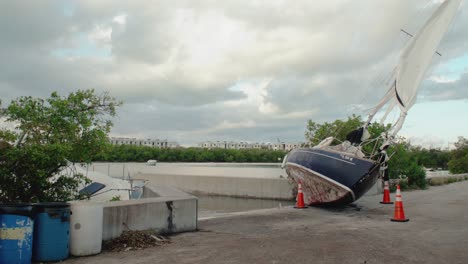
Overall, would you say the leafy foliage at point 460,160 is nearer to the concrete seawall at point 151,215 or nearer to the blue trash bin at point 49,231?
the concrete seawall at point 151,215

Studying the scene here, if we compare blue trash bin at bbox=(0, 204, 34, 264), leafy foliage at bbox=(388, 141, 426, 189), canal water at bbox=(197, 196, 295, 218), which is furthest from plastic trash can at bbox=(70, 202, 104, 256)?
leafy foliage at bbox=(388, 141, 426, 189)

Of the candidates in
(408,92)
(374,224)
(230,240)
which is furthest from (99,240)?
(408,92)

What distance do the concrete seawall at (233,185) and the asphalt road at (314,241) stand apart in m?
16.7

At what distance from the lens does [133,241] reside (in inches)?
311

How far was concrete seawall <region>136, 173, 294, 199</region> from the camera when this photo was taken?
105ft

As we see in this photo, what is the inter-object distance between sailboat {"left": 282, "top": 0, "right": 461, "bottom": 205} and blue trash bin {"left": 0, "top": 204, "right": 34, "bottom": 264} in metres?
11.0

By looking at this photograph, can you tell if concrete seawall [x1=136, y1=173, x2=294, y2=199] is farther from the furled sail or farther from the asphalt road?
the asphalt road

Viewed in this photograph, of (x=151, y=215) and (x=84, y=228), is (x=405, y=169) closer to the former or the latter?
(x=151, y=215)

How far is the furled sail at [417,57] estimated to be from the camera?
→ 15.7 m

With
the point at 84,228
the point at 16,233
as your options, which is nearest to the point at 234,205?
the point at 84,228

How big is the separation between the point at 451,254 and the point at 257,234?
13.0ft

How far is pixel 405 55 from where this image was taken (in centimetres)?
1655

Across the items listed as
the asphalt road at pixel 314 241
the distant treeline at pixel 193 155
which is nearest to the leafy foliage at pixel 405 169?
the asphalt road at pixel 314 241

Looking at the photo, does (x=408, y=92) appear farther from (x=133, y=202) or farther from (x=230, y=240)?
(x=133, y=202)
